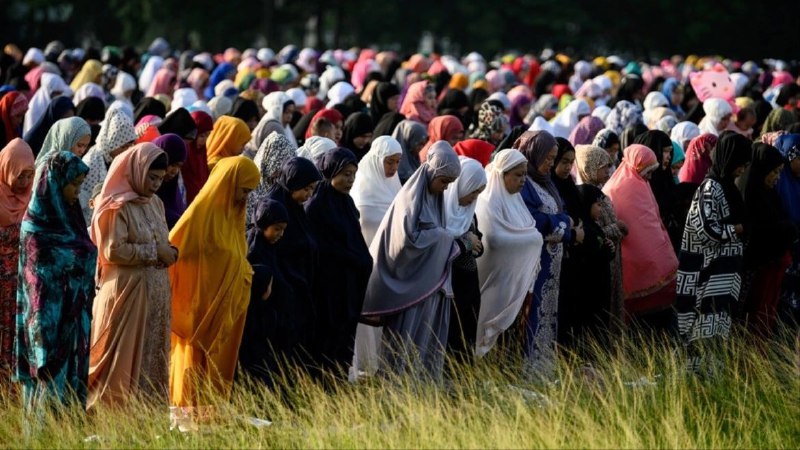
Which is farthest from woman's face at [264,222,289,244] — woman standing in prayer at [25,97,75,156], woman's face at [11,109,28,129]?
woman's face at [11,109,28,129]

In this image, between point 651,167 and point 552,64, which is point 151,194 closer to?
point 651,167

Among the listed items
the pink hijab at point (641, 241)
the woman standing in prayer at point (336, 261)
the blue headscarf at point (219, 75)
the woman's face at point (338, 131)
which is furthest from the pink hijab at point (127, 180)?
the blue headscarf at point (219, 75)

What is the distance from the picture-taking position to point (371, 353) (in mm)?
10070

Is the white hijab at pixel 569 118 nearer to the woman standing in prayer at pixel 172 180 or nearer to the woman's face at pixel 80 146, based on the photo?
the woman standing in prayer at pixel 172 180

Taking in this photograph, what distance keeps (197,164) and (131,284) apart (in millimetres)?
3137

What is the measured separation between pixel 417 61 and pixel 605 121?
879 centimetres

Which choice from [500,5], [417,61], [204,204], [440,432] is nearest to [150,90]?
[417,61]

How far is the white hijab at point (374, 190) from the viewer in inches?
404

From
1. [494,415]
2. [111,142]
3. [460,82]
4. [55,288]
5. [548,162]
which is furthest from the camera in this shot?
[460,82]

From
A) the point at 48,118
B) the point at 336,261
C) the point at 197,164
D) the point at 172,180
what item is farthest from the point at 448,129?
the point at 336,261

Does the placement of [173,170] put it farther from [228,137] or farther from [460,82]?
[460,82]

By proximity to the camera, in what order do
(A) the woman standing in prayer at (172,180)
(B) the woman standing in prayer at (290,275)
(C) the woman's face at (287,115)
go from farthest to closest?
(C) the woman's face at (287,115) < (A) the woman standing in prayer at (172,180) < (B) the woman standing in prayer at (290,275)

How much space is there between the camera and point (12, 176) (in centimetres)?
852

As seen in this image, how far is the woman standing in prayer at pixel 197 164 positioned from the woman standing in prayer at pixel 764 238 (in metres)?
3.47
